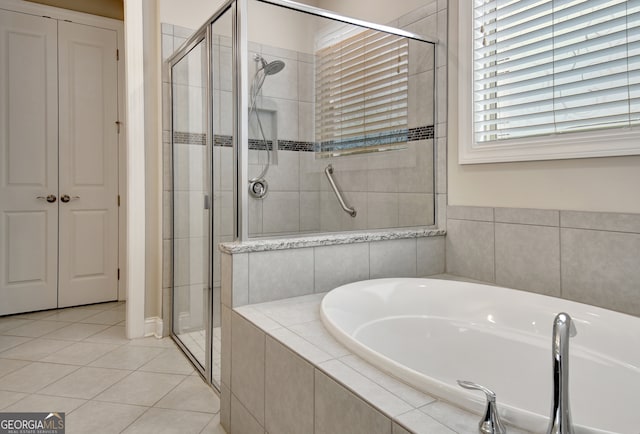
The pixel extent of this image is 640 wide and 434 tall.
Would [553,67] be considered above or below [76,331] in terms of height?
above

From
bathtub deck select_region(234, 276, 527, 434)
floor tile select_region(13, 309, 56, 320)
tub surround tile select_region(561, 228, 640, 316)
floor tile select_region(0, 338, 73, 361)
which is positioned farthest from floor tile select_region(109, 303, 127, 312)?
tub surround tile select_region(561, 228, 640, 316)

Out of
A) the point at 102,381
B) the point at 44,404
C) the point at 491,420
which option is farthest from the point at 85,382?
the point at 491,420

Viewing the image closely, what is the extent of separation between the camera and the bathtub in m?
1.22

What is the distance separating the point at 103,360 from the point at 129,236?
76 cm

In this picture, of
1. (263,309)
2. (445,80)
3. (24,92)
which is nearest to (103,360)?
(263,309)

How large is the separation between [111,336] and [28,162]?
1608 mm

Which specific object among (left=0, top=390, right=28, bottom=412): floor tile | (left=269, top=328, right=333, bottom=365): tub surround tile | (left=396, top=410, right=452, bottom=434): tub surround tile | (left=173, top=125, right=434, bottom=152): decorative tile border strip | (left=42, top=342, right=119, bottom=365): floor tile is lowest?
(left=0, top=390, right=28, bottom=412): floor tile

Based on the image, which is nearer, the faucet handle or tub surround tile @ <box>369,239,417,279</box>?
the faucet handle

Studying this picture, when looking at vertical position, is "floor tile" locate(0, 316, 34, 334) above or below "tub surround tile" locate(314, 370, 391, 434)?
below

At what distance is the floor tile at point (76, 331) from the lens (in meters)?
2.73

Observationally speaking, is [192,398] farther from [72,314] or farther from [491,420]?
[72,314]

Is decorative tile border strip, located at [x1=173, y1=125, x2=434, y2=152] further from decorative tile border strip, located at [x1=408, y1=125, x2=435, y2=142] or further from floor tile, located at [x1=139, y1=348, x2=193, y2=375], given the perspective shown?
floor tile, located at [x1=139, y1=348, x2=193, y2=375]

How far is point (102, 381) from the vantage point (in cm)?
210

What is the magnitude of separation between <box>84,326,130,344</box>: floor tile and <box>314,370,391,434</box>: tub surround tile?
6.65ft
